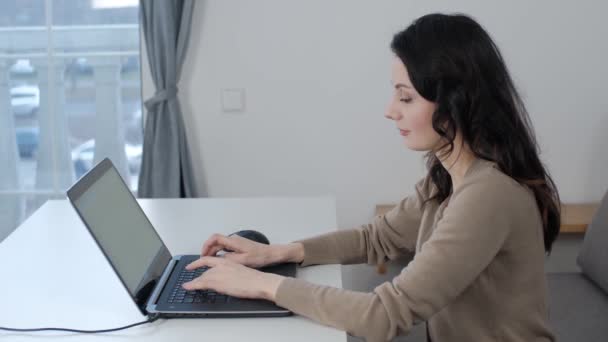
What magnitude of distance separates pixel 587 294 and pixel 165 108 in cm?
156

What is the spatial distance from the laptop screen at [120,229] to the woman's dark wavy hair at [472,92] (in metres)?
0.64

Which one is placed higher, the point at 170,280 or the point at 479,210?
the point at 479,210

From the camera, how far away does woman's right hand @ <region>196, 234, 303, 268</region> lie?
73.4 inches

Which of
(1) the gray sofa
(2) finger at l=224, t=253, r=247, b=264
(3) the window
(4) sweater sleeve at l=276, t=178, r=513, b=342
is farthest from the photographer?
(3) the window

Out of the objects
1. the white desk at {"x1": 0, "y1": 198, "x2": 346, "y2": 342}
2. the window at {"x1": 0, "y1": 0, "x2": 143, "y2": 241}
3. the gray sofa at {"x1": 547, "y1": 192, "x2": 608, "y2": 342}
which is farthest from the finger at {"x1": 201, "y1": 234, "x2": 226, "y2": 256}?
the window at {"x1": 0, "y1": 0, "x2": 143, "y2": 241}

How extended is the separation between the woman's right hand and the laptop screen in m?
0.11

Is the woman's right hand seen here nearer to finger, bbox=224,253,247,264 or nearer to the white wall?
finger, bbox=224,253,247,264

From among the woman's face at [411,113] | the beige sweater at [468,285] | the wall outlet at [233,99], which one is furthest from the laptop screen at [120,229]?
the wall outlet at [233,99]

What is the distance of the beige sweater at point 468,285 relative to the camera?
1552 mm

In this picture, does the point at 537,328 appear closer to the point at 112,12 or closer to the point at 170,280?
the point at 170,280

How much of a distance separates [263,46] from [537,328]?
1695mm

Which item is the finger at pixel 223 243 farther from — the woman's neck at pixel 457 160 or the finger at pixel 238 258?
the woman's neck at pixel 457 160

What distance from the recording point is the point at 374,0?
300 cm

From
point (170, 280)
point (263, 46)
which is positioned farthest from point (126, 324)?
point (263, 46)
